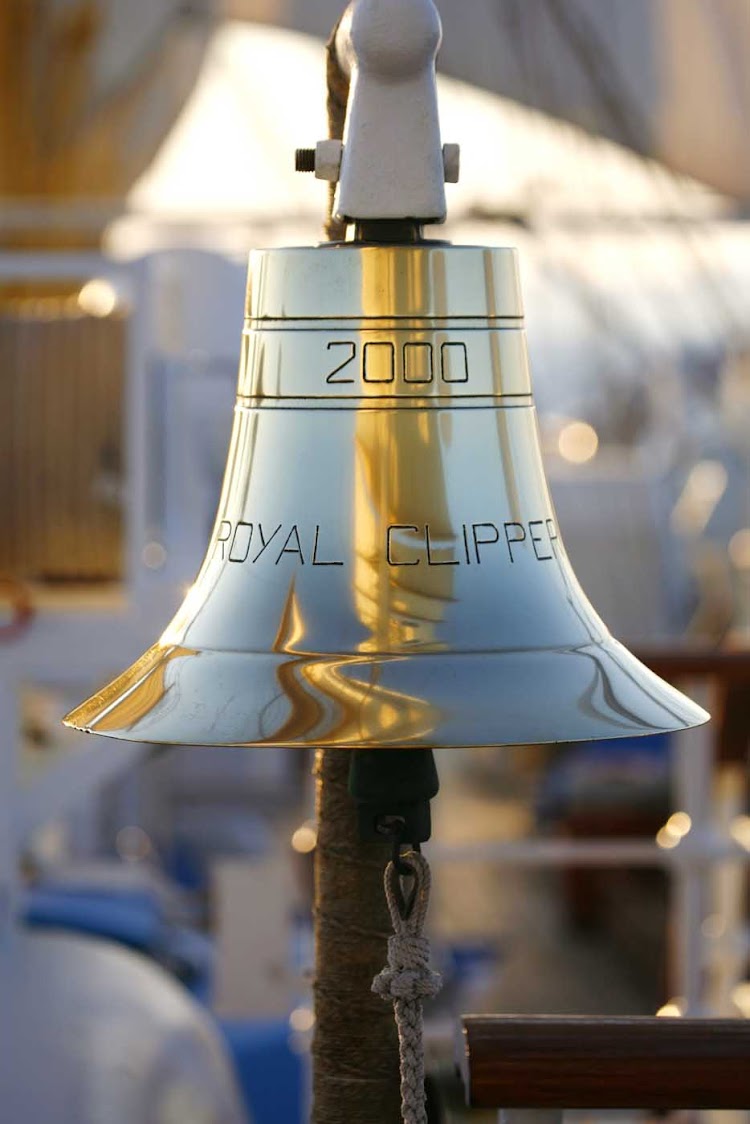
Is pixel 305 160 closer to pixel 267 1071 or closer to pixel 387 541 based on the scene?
pixel 387 541

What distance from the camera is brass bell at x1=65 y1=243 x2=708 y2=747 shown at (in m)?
1.22

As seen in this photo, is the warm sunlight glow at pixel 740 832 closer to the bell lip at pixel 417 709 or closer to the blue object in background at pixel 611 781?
the bell lip at pixel 417 709

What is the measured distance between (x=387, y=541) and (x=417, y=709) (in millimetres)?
140

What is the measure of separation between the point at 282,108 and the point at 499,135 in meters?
0.90

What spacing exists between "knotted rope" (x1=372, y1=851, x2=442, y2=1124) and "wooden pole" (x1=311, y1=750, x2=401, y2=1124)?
15cm

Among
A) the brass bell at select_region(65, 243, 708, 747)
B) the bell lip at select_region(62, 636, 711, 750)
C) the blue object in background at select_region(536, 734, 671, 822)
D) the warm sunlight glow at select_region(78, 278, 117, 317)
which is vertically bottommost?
the bell lip at select_region(62, 636, 711, 750)

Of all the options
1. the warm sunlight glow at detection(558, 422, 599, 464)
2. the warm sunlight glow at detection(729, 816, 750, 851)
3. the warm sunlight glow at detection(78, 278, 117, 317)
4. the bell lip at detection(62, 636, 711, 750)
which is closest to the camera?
the bell lip at detection(62, 636, 711, 750)

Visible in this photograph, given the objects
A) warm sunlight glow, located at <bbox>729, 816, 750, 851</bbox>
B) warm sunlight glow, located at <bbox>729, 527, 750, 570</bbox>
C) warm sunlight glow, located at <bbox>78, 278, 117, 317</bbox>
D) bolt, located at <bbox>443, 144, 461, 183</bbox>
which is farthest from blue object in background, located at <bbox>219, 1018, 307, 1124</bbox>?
warm sunlight glow, located at <bbox>729, 527, 750, 570</bbox>

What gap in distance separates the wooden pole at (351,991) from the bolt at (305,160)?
0.42 metres

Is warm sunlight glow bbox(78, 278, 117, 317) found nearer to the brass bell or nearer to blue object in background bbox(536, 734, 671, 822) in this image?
the brass bell

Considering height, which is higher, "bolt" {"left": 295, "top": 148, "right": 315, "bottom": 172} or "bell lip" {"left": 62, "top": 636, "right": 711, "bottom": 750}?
"bolt" {"left": 295, "top": 148, "right": 315, "bottom": 172}

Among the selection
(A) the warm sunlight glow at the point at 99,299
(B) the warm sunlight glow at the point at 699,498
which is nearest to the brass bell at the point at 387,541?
(A) the warm sunlight glow at the point at 99,299

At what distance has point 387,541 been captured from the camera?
1272mm

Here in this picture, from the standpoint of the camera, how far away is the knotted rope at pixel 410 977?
123 centimetres
